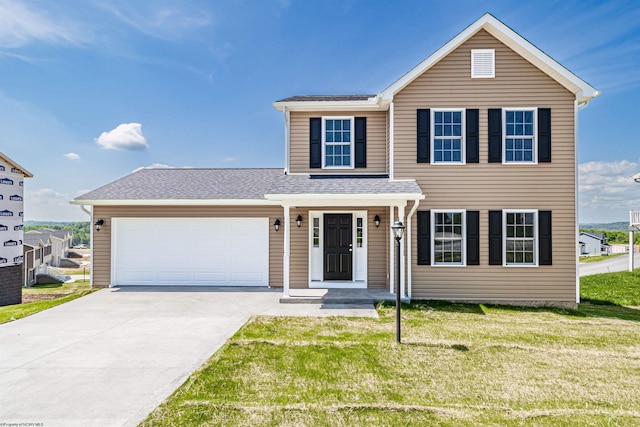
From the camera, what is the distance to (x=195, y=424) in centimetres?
311

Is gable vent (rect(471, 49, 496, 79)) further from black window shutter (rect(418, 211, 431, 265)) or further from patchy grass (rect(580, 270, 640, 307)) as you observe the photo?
patchy grass (rect(580, 270, 640, 307))

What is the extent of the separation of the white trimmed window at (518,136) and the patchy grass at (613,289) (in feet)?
17.6

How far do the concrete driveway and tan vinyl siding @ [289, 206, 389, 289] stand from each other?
4.10 ft

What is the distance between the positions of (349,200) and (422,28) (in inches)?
313

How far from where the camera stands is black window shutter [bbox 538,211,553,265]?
8.46 metres

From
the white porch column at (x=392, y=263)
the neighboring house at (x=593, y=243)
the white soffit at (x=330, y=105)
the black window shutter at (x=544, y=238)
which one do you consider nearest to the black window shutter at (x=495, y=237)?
the black window shutter at (x=544, y=238)

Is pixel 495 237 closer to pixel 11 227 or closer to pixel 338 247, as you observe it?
pixel 338 247

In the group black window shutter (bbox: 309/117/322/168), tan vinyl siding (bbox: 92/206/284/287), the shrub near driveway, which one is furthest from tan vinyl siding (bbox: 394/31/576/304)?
tan vinyl siding (bbox: 92/206/284/287)

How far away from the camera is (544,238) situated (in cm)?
848

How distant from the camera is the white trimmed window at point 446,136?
866 centimetres

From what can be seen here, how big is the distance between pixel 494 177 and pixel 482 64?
3.01 meters

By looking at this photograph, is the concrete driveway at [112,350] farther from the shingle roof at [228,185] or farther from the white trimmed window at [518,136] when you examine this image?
the white trimmed window at [518,136]

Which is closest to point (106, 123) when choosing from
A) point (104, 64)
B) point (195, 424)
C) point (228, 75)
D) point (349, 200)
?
point (104, 64)

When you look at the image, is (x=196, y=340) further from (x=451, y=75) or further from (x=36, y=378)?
(x=451, y=75)
